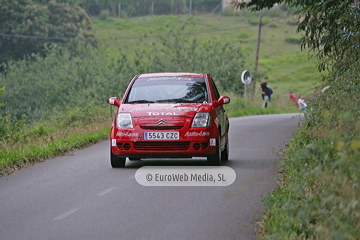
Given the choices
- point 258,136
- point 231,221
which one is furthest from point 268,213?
point 258,136

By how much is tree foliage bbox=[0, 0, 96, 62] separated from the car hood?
166 ft

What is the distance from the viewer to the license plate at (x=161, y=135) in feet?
40.3

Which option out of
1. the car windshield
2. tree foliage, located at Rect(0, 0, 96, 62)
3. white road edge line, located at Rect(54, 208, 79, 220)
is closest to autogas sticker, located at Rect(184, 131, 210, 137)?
the car windshield

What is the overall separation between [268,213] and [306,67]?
8332cm

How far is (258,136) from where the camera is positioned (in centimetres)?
2034

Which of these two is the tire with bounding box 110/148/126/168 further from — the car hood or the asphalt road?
the car hood

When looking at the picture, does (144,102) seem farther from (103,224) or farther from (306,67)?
(306,67)

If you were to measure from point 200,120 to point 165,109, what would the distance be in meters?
0.64

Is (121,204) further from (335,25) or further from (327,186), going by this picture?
(335,25)

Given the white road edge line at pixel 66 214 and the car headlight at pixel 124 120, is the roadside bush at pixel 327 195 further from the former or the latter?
the car headlight at pixel 124 120

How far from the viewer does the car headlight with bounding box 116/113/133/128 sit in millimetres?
12562

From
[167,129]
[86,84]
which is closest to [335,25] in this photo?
[167,129]

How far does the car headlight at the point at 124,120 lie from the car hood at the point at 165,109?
0.31 ft

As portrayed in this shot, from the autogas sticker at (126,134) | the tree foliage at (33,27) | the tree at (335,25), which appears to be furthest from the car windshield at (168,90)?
the tree foliage at (33,27)
